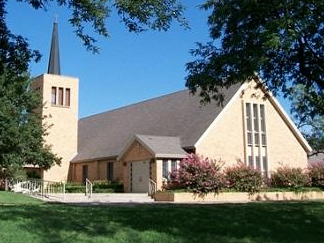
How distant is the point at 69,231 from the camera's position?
12.4m

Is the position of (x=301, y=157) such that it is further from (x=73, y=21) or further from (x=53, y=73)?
(x=73, y=21)

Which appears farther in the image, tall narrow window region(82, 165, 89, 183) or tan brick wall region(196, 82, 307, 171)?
tall narrow window region(82, 165, 89, 183)

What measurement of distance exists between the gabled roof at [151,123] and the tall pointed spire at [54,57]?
6612 millimetres

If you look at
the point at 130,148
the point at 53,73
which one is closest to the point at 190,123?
the point at 130,148

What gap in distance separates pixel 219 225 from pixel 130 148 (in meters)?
21.9

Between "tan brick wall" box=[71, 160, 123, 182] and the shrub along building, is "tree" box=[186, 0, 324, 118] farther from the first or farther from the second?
"tan brick wall" box=[71, 160, 123, 182]

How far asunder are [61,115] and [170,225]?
32196mm

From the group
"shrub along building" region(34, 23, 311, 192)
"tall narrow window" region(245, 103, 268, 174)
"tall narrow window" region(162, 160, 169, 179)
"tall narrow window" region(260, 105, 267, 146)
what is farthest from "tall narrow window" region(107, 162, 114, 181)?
"tall narrow window" region(260, 105, 267, 146)

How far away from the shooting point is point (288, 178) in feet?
119

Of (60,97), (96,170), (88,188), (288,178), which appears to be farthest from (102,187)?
(288,178)

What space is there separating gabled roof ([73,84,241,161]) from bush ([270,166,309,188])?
612 cm

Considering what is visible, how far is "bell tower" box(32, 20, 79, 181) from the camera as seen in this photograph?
44.2m

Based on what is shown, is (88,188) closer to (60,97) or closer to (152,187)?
(152,187)

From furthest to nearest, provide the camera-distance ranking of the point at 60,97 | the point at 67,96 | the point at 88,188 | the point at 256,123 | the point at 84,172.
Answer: the point at 67,96 → the point at 60,97 → the point at 84,172 → the point at 256,123 → the point at 88,188
